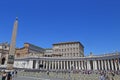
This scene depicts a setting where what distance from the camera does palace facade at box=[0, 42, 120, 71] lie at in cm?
6006

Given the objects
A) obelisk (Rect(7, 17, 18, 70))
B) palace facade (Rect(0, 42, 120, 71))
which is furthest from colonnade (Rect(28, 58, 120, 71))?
obelisk (Rect(7, 17, 18, 70))

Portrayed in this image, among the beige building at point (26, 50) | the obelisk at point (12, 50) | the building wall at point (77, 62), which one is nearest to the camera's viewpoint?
the obelisk at point (12, 50)

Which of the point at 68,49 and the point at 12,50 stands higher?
the point at 68,49

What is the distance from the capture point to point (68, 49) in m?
88.6

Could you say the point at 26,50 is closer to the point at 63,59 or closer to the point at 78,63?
the point at 63,59

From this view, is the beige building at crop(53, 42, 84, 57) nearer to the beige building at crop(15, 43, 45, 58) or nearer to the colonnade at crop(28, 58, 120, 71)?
the colonnade at crop(28, 58, 120, 71)

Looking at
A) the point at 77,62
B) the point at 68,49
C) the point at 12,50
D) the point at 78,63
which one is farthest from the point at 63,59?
the point at 12,50

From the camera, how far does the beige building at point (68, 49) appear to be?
8619 centimetres

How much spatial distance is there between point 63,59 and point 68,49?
1300 cm

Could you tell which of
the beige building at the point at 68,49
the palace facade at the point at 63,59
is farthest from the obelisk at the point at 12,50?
the beige building at the point at 68,49

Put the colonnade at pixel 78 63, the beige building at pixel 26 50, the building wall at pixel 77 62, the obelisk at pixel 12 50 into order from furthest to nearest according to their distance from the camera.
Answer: the beige building at pixel 26 50, the colonnade at pixel 78 63, the building wall at pixel 77 62, the obelisk at pixel 12 50

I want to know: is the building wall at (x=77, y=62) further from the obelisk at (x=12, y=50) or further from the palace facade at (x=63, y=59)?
the obelisk at (x=12, y=50)

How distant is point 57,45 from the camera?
305 feet

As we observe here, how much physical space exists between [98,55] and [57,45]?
3413 centimetres
